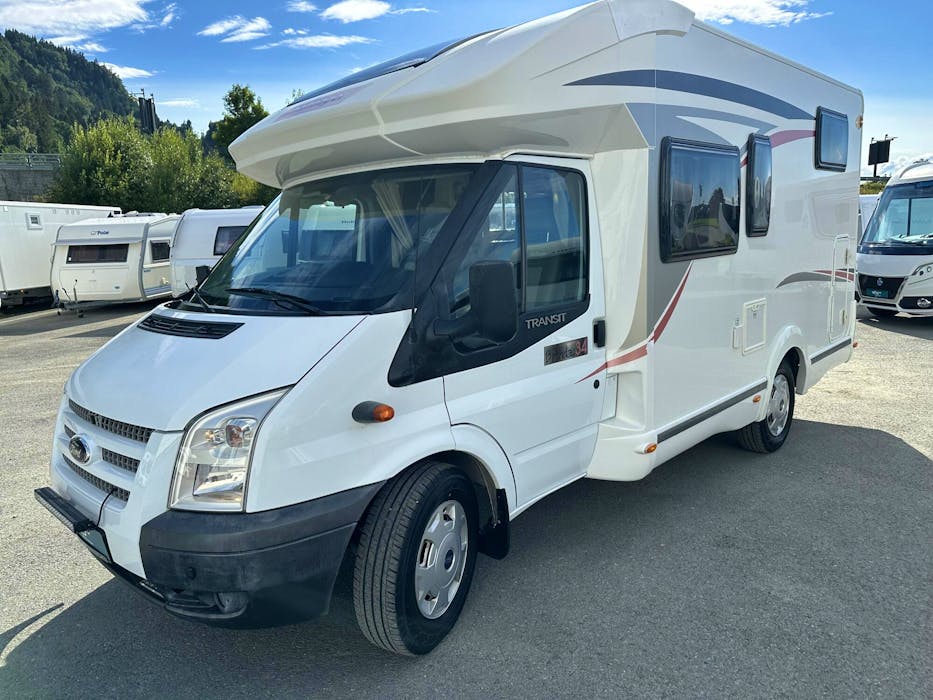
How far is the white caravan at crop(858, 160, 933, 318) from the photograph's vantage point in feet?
38.3

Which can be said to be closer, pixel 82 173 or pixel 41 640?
pixel 41 640

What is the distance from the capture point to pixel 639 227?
3807mm

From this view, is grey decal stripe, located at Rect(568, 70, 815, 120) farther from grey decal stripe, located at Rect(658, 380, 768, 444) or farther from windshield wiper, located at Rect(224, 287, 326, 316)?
grey decal stripe, located at Rect(658, 380, 768, 444)

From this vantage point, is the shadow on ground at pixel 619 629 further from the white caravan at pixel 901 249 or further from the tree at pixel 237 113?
the tree at pixel 237 113

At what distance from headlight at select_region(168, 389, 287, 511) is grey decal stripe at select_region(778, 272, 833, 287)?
4225 millimetres

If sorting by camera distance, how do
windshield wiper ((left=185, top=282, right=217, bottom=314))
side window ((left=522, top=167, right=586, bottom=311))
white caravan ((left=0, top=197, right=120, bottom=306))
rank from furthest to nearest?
white caravan ((left=0, top=197, right=120, bottom=306))
side window ((left=522, top=167, right=586, bottom=311))
windshield wiper ((left=185, top=282, right=217, bottom=314))

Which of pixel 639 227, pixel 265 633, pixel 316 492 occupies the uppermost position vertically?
pixel 639 227

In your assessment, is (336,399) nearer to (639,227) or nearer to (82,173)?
(639,227)

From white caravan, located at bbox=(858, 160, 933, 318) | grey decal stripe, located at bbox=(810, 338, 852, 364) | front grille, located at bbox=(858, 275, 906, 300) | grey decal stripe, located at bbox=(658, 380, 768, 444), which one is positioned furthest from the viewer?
front grille, located at bbox=(858, 275, 906, 300)

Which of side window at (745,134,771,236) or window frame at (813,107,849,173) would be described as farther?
window frame at (813,107,849,173)

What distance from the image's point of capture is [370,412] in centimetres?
280

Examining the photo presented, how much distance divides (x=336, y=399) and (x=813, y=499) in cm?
361

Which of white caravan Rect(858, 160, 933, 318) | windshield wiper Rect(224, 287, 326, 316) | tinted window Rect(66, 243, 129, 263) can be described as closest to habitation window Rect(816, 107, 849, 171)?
windshield wiper Rect(224, 287, 326, 316)

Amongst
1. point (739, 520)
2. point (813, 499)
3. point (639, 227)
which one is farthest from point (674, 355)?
point (813, 499)
